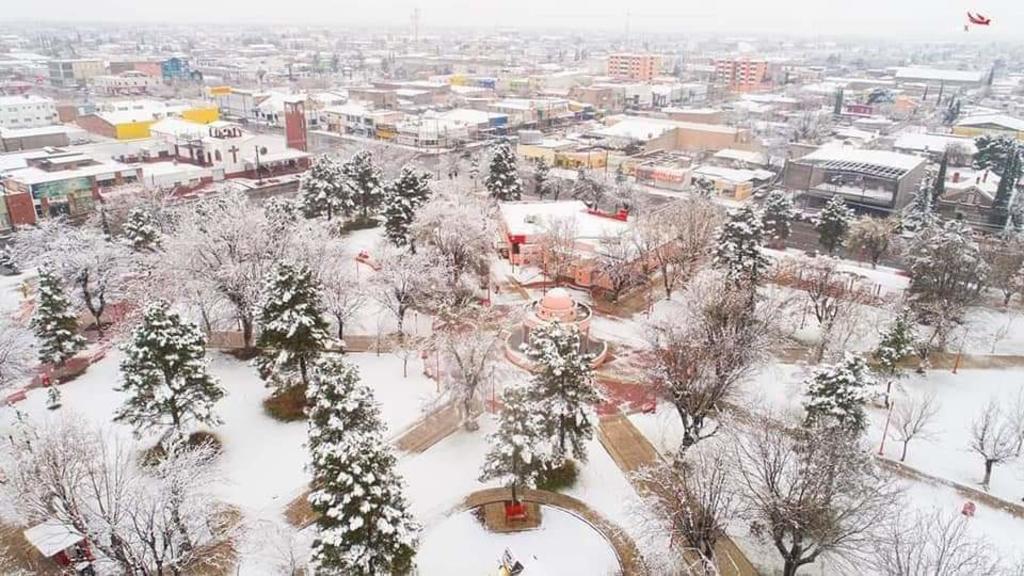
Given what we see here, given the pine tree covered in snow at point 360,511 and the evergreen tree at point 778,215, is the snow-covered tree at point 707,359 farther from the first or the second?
the evergreen tree at point 778,215

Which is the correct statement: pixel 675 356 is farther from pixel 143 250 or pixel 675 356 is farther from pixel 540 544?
pixel 143 250

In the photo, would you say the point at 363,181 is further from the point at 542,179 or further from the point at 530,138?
the point at 530,138

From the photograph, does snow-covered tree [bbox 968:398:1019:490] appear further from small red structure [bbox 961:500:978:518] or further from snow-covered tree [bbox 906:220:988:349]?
snow-covered tree [bbox 906:220:988:349]

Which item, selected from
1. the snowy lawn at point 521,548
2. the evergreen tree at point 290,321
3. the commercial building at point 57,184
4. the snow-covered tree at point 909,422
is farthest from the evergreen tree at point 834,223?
the commercial building at point 57,184

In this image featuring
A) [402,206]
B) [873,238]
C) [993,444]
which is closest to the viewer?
[993,444]

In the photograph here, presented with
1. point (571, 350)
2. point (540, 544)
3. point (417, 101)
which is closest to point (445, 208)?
point (571, 350)

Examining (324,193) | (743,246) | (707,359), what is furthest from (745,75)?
(707,359)

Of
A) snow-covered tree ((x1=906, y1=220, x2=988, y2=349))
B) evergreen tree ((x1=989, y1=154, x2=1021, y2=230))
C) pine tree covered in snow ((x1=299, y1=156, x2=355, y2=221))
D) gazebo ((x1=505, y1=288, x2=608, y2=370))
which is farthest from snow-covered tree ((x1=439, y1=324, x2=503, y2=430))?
evergreen tree ((x1=989, y1=154, x2=1021, y2=230))
